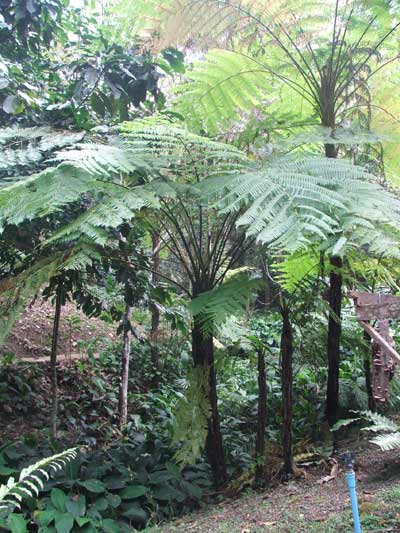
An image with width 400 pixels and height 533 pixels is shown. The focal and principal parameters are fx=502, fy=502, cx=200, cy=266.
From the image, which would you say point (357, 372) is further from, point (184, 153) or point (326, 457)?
point (184, 153)

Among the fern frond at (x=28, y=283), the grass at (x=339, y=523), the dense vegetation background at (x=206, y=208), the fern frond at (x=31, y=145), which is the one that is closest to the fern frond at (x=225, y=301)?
the dense vegetation background at (x=206, y=208)

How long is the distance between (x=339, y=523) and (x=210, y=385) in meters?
1.05

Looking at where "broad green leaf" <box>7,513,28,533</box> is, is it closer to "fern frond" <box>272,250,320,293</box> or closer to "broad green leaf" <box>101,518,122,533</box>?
"broad green leaf" <box>101,518,122,533</box>

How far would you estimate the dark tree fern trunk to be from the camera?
2846mm

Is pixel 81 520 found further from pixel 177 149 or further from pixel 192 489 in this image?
pixel 177 149

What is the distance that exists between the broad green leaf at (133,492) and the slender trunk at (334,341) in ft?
4.26

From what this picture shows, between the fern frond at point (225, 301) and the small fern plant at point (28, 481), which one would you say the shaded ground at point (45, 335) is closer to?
the small fern plant at point (28, 481)

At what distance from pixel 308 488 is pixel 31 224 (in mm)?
2278

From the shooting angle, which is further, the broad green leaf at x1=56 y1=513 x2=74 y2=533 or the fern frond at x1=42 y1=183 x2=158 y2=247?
the broad green leaf at x1=56 y1=513 x2=74 y2=533

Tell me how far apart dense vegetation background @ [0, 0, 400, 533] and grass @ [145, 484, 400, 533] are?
336 mm

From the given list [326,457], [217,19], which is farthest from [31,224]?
[326,457]

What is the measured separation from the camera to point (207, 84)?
2924mm

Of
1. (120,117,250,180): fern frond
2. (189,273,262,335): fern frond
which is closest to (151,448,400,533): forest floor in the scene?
(189,273,262,335): fern frond

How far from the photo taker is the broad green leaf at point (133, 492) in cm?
303
